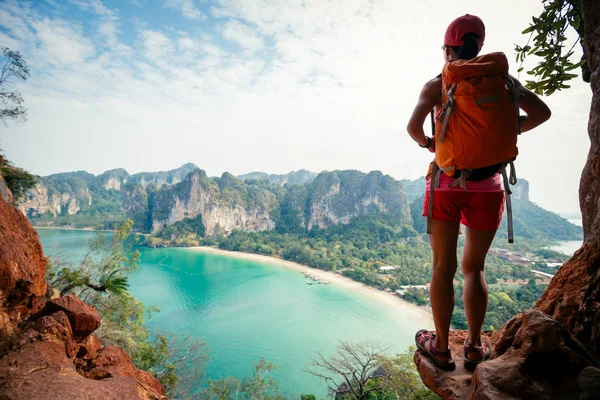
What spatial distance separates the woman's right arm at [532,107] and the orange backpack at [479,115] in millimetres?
76

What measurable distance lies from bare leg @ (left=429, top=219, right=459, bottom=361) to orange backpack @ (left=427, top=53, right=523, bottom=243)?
22 cm

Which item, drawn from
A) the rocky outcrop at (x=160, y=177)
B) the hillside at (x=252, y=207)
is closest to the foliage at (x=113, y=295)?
the hillside at (x=252, y=207)

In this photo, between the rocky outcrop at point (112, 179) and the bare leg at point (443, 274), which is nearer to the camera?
the bare leg at point (443, 274)

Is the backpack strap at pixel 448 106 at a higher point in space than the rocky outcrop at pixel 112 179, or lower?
lower

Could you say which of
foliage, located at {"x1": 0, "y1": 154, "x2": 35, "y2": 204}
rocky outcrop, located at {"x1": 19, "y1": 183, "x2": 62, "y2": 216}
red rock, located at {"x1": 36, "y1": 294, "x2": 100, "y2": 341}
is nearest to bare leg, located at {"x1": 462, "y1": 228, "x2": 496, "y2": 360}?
red rock, located at {"x1": 36, "y1": 294, "x2": 100, "y2": 341}

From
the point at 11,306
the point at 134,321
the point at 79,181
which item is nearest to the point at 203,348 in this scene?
the point at 134,321

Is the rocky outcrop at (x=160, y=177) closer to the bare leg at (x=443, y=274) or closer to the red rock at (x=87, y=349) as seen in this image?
the red rock at (x=87, y=349)

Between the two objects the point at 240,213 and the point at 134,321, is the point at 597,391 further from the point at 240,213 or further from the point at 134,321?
the point at 240,213

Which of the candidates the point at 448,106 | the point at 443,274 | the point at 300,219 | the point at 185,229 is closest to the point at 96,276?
the point at 443,274

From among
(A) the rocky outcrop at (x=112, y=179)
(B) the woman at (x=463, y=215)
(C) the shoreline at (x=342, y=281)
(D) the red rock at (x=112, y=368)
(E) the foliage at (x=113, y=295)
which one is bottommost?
(C) the shoreline at (x=342, y=281)

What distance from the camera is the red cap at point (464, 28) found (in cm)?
109

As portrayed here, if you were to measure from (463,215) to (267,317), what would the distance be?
19.7m

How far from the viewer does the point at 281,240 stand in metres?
46.2

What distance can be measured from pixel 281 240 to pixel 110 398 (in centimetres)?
4503
